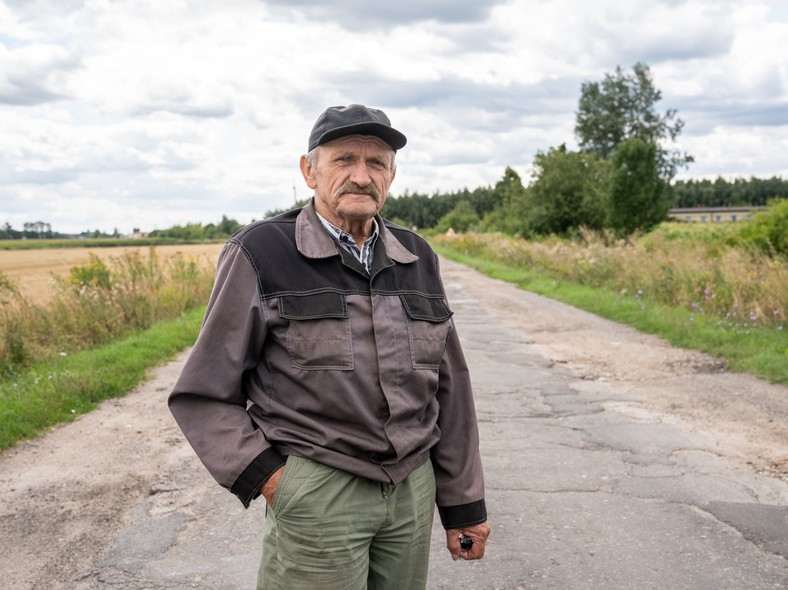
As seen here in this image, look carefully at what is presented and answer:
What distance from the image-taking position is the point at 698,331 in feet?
38.5

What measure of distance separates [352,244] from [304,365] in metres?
0.47

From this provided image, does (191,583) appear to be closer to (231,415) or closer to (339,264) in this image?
(231,415)

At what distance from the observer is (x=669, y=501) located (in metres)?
5.07

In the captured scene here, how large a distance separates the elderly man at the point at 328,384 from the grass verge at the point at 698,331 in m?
7.66

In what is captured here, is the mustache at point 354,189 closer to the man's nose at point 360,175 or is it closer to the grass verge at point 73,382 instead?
the man's nose at point 360,175

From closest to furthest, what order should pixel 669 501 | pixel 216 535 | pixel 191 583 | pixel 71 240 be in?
pixel 191 583 < pixel 216 535 < pixel 669 501 < pixel 71 240

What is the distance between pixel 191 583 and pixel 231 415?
1982 mm

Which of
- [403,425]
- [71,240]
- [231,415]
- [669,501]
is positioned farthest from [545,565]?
[71,240]

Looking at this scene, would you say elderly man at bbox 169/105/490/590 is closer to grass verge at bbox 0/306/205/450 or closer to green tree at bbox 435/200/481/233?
grass verge at bbox 0/306/205/450

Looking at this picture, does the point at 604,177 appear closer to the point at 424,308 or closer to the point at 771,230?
the point at 771,230

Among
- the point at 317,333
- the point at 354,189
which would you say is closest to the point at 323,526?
the point at 317,333

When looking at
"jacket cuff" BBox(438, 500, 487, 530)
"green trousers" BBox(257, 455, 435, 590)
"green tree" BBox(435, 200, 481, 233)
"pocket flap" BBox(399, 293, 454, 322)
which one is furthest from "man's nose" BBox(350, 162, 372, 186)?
"green tree" BBox(435, 200, 481, 233)

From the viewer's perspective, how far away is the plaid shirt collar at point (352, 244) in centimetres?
250

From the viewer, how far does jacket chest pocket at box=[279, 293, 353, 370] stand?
7.39ft
